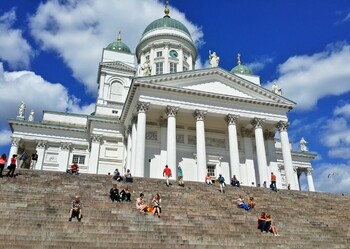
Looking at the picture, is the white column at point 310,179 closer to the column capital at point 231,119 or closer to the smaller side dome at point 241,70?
the smaller side dome at point 241,70

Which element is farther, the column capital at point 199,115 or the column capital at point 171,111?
the column capital at point 199,115

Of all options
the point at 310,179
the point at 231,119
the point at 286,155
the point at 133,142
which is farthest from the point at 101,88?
the point at 310,179

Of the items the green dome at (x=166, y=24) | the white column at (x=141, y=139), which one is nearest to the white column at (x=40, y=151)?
the white column at (x=141, y=139)

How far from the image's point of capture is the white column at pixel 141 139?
1009 inches

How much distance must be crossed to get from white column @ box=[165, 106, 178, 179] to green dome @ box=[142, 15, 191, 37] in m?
21.3

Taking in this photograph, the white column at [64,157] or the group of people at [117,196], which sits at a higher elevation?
the white column at [64,157]

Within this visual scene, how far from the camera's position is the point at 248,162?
103ft

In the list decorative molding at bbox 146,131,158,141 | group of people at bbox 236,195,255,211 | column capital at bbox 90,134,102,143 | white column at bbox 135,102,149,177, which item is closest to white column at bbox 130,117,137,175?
white column at bbox 135,102,149,177

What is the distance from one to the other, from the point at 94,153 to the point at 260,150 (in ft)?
54.6

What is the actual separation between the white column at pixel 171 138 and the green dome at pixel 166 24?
69.8 ft

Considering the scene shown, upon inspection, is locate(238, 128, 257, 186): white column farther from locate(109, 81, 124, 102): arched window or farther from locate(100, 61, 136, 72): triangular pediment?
locate(100, 61, 136, 72): triangular pediment

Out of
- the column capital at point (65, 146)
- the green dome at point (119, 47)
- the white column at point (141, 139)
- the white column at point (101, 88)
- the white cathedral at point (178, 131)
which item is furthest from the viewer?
the green dome at point (119, 47)

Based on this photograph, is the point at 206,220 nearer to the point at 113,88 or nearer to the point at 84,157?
the point at 84,157

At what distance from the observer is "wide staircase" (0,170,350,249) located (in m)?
10.8
